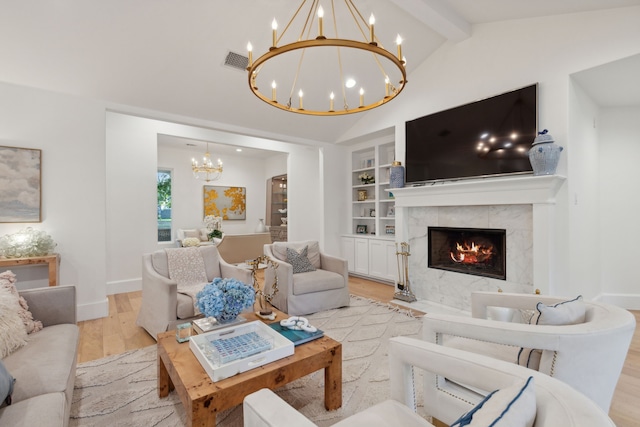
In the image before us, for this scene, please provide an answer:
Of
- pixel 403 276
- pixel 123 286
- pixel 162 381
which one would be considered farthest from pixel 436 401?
pixel 123 286

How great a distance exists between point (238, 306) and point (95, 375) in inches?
50.0

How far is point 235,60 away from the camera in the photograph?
11.5 ft

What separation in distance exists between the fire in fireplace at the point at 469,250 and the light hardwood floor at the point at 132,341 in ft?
3.03

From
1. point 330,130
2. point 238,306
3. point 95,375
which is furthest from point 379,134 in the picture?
point 95,375

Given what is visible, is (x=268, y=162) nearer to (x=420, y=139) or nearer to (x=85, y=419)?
(x=420, y=139)

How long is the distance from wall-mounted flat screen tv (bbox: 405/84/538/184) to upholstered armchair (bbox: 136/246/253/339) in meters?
2.73

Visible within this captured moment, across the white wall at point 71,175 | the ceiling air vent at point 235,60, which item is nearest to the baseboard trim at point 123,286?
the white wall at point 71,175

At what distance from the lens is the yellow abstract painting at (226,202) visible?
7.96m

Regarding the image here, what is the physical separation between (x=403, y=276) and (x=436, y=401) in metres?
2.97

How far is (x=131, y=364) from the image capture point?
2.38 m

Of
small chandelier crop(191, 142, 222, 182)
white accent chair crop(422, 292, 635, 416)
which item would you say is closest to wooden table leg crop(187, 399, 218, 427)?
white accent chair crop(422, 292, 635, 416)

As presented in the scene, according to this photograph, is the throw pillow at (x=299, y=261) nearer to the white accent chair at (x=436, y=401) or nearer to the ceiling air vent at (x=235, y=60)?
the ceiling air vent at (x=235, y=60)

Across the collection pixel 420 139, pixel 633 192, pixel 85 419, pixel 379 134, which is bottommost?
pixel 85 419

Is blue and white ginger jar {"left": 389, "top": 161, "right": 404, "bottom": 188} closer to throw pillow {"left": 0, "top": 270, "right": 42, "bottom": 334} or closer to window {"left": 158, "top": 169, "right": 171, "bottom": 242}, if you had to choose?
throw pillow {"left": 0, "top": 270, "right": 42, "bottom": 334}
